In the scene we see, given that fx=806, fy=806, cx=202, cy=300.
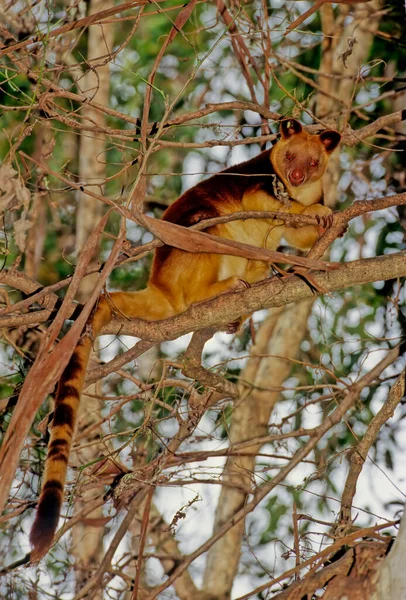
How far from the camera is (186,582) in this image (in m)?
6.32

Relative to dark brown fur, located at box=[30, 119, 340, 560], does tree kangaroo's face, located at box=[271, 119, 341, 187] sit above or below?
above

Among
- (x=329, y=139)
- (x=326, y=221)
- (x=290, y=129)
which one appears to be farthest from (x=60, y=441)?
(x=329, y=139)

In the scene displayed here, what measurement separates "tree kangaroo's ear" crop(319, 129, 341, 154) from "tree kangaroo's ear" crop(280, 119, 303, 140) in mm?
174

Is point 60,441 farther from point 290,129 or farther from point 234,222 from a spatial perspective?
point 290,129

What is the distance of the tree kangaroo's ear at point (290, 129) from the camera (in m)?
5.10

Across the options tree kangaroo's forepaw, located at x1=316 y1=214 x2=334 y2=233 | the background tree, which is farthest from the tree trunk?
tree kangaroo's forepaw, located at x1=316 y1=214 x2=334 y2=233

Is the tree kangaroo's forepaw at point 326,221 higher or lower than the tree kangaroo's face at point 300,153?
lower

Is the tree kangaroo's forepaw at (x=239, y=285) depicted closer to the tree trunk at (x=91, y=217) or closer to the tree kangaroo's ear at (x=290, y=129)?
the tree kangaroo's ear at (x=290, y=129)

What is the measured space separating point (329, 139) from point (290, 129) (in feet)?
0.97

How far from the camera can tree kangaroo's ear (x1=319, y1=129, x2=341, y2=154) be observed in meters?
5.21

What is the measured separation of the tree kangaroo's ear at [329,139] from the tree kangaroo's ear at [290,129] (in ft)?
0.57

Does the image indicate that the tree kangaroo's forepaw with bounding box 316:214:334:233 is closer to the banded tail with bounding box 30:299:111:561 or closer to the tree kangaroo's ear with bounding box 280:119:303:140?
the banded tail with bounding box 30:299:111:561

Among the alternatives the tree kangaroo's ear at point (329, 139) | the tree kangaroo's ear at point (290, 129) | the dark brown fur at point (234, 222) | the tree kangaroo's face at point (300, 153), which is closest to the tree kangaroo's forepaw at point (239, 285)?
the dark brown fur at point (234, 222)

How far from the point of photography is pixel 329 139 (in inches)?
209
